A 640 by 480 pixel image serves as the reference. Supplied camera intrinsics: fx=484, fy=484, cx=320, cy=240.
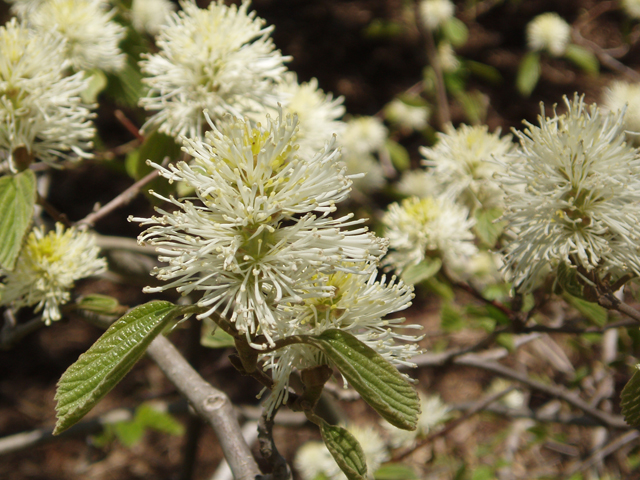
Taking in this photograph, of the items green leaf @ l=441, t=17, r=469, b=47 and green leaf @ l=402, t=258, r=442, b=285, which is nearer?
green leaf @ l=402, t=258, r=442, b=285

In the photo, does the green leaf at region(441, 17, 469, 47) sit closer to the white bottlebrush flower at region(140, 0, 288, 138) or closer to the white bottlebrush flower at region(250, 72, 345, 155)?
the white bottlebrush flower at region(250, 72, 345, 155)

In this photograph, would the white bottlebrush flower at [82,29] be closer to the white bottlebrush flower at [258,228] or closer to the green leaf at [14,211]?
the green leaf at [14,211]

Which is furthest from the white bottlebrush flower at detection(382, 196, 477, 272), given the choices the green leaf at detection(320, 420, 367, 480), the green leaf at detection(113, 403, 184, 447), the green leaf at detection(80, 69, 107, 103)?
the green leaf at detection(113, 403, 184, 447)

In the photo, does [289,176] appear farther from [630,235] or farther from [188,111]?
[630,235]

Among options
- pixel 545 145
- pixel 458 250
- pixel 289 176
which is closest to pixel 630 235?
pixel 545 145

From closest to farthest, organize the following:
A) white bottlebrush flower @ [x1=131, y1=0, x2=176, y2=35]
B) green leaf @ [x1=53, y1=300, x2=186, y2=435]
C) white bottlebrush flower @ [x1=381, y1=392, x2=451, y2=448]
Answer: green leaf @ [x1=53, y1=300, x2=186, y2=435] < white bottlebrush flower @ [x1=381, y1=392, x2=451, y2=448] < white bottlebrush flower @ [x1=131, y1=0, x2=176, y2=35]

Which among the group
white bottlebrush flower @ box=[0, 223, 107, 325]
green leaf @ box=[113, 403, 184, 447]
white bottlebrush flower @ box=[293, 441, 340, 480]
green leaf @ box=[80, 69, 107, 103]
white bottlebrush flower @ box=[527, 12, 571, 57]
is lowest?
white bottlebrush flower @ box=[293, 441, 340, 480]

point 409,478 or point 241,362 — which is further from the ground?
point 241,362
